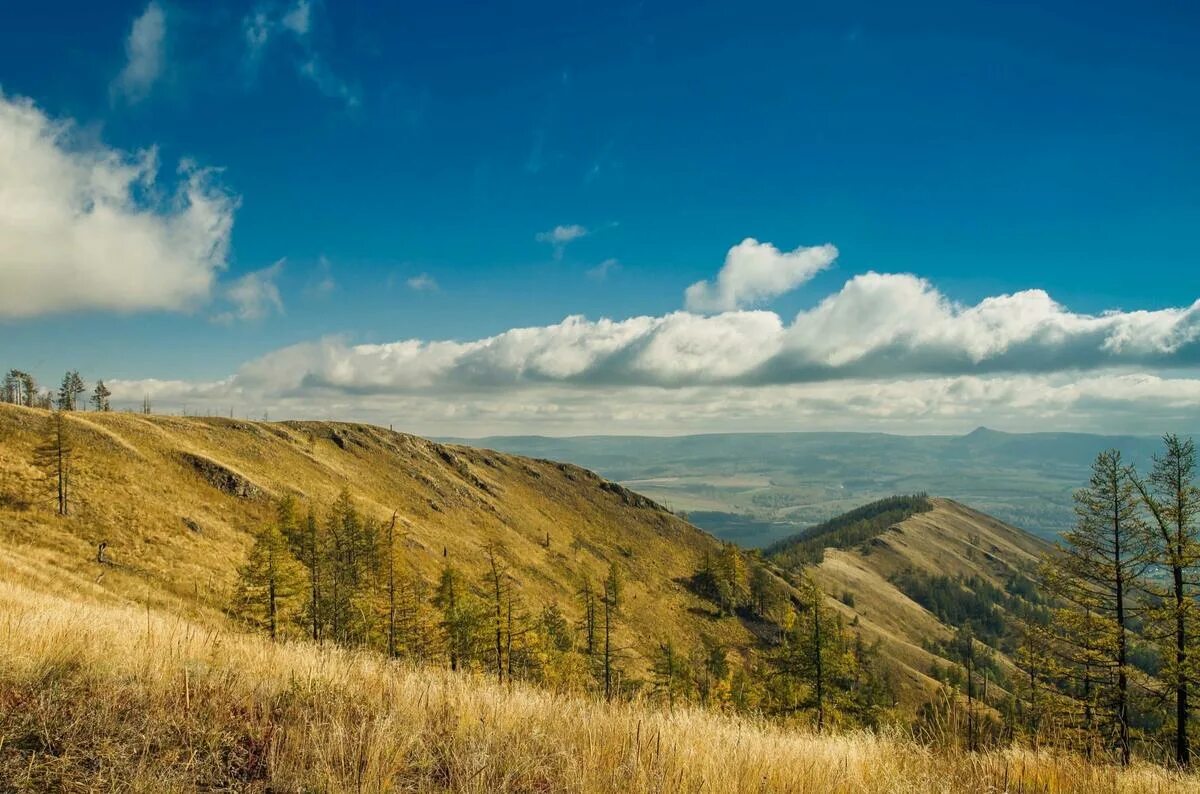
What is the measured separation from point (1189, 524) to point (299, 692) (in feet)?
101

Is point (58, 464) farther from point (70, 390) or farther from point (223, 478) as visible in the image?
point (70, 390)

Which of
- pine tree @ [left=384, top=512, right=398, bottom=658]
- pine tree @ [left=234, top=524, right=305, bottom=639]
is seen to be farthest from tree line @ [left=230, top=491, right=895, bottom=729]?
pine tree @ [left=384, top=512, right=398, bottom=658]

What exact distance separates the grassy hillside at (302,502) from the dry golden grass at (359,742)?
5.19 feet

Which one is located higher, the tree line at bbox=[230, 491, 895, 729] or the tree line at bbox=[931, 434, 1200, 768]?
the tree line at bbox=[931, 434, 1200, 768]

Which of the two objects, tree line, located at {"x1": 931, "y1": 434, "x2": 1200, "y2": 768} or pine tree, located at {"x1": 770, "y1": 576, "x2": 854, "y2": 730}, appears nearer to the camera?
tree line, located at {"x1": 931, "y1": 434, "x2": 1200, "y2": 768}

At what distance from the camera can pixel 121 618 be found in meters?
9.40

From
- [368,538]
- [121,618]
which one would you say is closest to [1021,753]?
[121,618]

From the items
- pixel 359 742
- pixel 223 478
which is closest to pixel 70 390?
pixel 223 478

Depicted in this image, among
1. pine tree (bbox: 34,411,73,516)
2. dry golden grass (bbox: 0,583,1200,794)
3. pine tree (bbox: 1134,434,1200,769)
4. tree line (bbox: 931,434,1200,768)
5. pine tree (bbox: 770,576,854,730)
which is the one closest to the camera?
dry golden grass (bbox: 0,583,1200,794)

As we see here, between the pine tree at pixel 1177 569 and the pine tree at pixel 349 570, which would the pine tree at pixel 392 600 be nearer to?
the pine tree at pixel 349 570

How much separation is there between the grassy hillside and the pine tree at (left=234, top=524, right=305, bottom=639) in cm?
292

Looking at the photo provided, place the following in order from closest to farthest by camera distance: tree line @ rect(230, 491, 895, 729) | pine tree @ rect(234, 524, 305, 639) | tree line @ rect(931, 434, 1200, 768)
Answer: tree line @ rect(931, 434, 1200, 768) → pine tree @ rect(234, 524, 305, 639) → tree line @ rect(230, 491, 895, 729)

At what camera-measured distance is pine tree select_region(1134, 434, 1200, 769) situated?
70.0ft

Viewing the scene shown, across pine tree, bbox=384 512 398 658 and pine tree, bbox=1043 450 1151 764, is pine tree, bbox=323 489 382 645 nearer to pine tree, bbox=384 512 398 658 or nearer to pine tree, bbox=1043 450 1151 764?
pine tree, bbox=384 512 398 658
